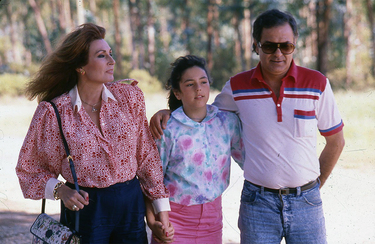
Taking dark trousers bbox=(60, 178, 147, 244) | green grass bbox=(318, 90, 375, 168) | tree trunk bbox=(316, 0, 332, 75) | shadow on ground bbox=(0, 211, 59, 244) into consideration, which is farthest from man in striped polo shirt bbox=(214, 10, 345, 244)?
tree trunk bbox=(316, 0, 332, 75)

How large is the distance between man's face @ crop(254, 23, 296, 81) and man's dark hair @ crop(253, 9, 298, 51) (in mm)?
28

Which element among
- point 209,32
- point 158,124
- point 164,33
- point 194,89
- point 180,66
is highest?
point 164,33

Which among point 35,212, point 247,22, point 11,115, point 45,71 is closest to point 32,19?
point 247,22

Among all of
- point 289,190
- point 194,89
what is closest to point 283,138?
point 289,190

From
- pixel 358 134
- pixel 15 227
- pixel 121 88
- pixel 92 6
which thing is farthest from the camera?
pixel 92 6

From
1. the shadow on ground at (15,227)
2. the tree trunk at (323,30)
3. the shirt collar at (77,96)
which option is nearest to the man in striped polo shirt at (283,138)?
the shirt collar at (77,96)

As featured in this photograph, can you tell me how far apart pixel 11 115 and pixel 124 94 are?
39.5 feet

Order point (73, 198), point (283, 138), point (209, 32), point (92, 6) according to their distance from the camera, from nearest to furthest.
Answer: point (73, 198), point (283, 138), point (209, 32), point (92, 6)

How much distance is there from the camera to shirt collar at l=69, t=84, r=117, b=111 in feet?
8.54

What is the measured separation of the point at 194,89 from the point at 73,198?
3.58 feet

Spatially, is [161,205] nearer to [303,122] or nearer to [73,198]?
[73,198]

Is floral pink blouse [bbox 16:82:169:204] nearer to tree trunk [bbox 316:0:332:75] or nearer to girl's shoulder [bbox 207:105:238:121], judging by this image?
girl's shoulder [bbox 207:105:238:121]

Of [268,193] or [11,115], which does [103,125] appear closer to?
[268,193]

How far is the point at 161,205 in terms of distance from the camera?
279 centimetres
